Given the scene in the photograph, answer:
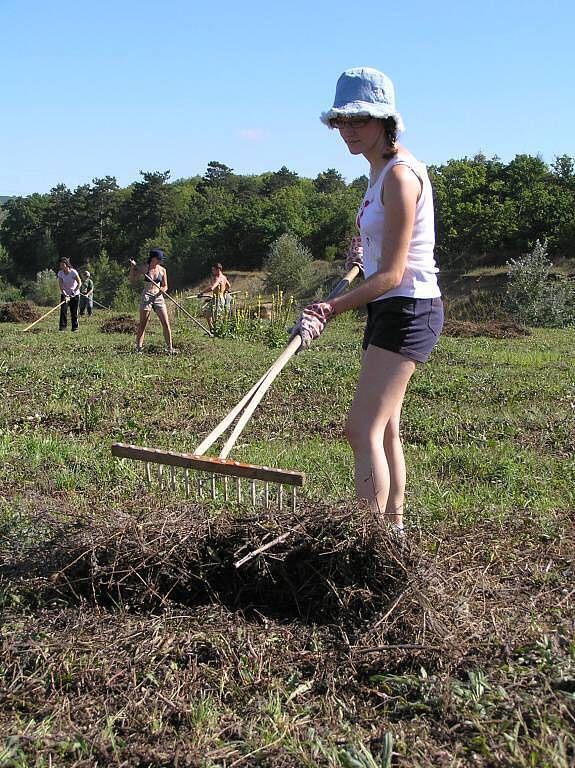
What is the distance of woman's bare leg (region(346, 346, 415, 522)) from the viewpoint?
3.13 meters

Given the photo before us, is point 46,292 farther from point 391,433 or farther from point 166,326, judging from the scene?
point 391,433

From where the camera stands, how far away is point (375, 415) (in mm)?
3133

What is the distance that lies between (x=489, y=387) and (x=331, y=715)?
6.31 meters

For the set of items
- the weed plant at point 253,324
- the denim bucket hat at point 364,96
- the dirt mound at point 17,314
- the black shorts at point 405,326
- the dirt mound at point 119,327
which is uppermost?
the denim bucket hat at point 364,96

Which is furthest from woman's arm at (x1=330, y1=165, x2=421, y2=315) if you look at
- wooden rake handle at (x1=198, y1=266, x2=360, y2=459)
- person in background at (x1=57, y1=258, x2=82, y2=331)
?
person in background at (x1=57, y1=258, x2=82, y2=331)

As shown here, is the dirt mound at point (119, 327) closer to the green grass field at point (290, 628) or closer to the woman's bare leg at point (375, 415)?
the green grass field at point (290, 628)

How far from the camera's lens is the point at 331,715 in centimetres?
232

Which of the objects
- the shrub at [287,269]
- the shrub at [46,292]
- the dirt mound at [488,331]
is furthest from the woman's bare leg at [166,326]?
the shrub at [46,292]

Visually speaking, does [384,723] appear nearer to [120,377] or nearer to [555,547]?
[555,547]

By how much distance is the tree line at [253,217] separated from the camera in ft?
107

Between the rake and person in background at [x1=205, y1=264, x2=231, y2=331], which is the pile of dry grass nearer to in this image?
the rake

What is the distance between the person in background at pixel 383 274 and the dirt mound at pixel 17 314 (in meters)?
19.8

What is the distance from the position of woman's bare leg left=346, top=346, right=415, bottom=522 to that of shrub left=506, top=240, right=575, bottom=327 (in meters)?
17.7

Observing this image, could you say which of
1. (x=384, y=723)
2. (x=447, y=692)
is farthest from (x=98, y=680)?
(x=447, y=692)
